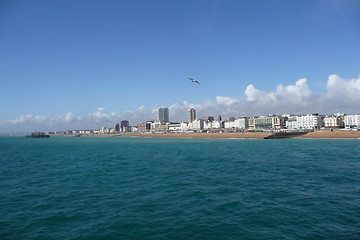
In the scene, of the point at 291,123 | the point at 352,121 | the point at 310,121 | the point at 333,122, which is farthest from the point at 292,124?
the point at 352,121

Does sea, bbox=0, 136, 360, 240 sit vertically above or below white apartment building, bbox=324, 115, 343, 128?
below

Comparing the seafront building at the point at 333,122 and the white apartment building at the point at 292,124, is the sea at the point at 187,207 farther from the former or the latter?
the white apartment building at the point at 292,124

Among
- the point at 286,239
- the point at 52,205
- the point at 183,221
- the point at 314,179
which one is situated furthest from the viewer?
the point at 314,179

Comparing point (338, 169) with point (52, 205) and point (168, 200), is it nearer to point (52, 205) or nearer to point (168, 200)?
point (168, 200)

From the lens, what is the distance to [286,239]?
35.5ft

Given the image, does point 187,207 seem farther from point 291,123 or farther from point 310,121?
point 291,123

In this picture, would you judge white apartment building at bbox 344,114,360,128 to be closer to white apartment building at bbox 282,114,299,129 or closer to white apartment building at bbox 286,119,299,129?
white apartment building at bbox 286,119,299,129

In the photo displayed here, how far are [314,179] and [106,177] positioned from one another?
68.1 ft

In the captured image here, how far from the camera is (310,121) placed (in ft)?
533

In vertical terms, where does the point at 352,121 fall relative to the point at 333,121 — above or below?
below

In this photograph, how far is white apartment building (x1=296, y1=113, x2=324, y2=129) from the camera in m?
161

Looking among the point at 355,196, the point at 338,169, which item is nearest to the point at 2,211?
the point at 355,196

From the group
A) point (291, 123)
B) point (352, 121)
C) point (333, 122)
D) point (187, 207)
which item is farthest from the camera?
point (291, 123)

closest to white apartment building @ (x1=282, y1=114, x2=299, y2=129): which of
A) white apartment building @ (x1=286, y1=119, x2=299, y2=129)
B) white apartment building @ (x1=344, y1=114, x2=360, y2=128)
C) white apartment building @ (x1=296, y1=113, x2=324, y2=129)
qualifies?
white apartment building @ (x1=286, y1=119, x2=299, y2=129)
